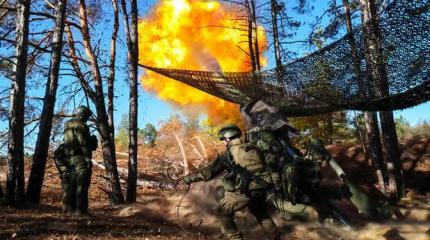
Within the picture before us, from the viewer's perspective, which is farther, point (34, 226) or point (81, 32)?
point (81, 32)

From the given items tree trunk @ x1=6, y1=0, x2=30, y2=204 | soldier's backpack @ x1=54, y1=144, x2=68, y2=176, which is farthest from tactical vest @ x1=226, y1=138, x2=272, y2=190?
tree trunk @ x1=6, y1=0, x2=30, y2=204

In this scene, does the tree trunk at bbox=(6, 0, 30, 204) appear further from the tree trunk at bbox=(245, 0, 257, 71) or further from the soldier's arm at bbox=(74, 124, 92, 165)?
the tree trunk at bbox=(245, 0, 257, 71)

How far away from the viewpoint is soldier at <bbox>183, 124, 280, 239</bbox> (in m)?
6.14

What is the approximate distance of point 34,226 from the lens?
21.0 ft

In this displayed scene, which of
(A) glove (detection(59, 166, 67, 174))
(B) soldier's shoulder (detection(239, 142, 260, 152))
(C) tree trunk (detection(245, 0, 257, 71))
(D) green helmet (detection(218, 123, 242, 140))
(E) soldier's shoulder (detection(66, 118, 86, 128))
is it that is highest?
(C) tree trunk (detection(245, 0, 257, 71))

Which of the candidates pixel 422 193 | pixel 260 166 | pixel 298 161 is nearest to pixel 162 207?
pixel 298 161

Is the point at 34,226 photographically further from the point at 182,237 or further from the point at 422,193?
the point at 422,193

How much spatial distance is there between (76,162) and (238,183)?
3244 mm

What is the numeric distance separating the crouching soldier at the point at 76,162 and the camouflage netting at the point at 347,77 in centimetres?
242

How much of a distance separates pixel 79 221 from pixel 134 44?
221 inches

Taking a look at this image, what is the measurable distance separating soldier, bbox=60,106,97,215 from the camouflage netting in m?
2.41

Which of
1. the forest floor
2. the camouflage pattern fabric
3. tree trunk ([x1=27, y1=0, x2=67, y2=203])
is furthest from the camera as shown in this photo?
tree trunk ([x1=27, y1=0, x2=67, y2=203])

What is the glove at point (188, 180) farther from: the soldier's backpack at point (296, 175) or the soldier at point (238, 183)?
the soldier's backpack at point (296, 175)

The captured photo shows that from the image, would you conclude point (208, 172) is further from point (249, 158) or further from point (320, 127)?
point (320, 127)
